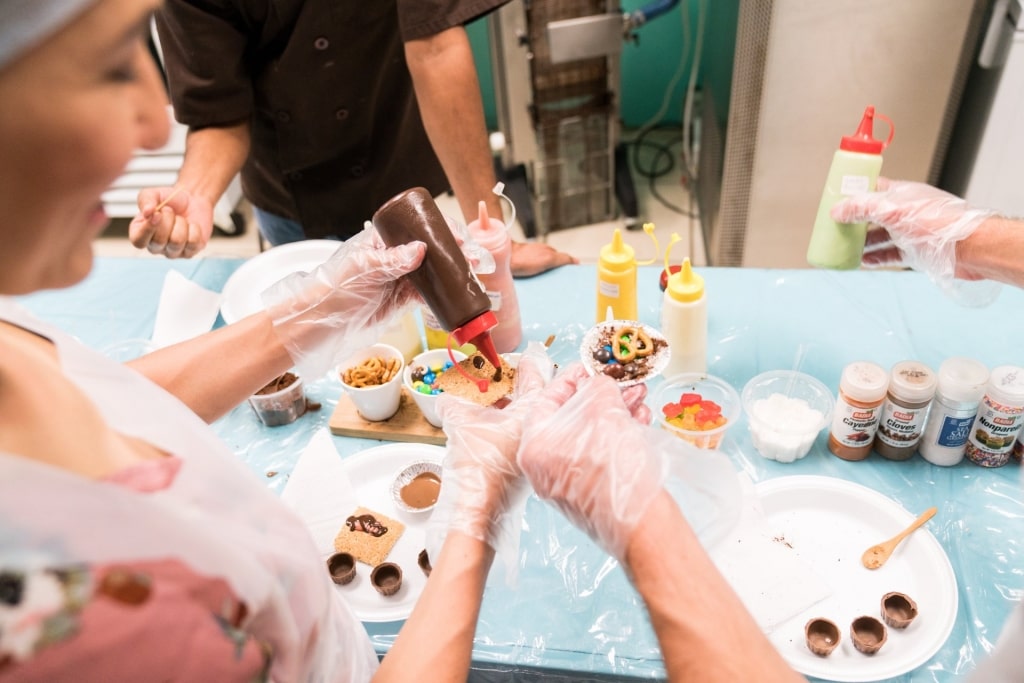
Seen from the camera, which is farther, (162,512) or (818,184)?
(818,184)

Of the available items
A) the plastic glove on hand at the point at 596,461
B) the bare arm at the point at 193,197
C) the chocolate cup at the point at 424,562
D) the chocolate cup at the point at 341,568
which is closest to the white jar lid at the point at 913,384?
the plastic glove on hand at the point at 596,461

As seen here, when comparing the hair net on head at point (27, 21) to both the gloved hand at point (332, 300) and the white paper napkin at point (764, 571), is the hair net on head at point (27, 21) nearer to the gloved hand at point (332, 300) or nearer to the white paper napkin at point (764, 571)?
the gloved hand at point (332, 300)

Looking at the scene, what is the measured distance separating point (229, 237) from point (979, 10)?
3217mm

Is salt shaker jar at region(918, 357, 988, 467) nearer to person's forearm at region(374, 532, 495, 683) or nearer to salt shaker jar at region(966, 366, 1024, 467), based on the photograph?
salt shaker jar at region(966, 366, 1024, 467)

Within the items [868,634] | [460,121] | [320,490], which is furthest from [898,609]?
[460,121]

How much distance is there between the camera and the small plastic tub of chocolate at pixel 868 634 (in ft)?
3.11

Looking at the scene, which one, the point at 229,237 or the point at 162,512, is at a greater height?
the point at 162,512

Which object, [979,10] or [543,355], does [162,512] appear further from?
[979,10]

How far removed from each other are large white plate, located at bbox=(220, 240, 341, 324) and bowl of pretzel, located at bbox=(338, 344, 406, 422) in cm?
38

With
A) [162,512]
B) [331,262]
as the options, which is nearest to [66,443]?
[162,512]

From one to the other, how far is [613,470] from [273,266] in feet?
3.66

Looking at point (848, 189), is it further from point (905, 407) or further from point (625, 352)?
point (625, 352)

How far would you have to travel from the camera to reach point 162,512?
50 centimetres

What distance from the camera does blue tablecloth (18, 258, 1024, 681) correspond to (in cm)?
99
